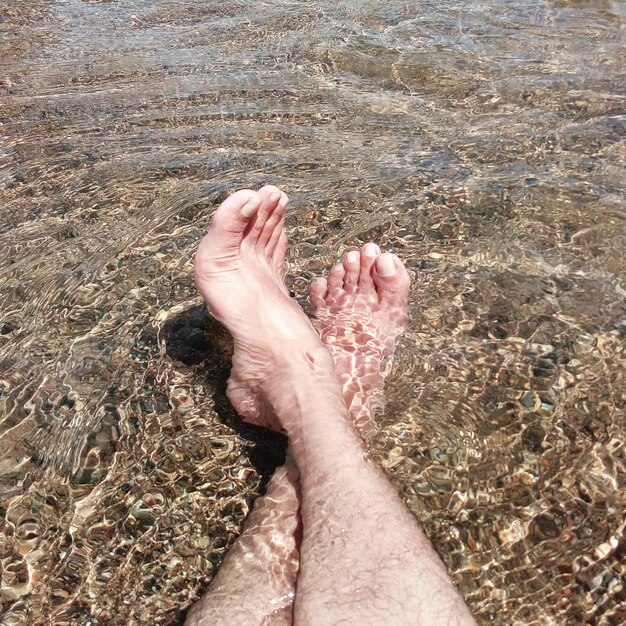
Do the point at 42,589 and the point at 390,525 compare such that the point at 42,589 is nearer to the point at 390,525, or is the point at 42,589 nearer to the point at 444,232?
the point at 390,525

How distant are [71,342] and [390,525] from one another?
1.55m

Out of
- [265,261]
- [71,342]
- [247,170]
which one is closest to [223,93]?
[247,170]

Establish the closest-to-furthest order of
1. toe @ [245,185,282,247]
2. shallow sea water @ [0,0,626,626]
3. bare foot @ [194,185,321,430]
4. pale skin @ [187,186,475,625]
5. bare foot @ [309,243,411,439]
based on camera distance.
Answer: pale skin @ [187,186,475,625] < shallow sea water @ [0,0,626,626] < bare foot @ [194,185,321,430] < bare foot @ [309,243,411,439] < toe @ [245,185,282,247]

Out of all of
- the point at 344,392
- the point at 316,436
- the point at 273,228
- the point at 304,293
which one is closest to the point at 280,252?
the point at 273,228

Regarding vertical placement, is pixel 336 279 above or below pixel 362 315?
above

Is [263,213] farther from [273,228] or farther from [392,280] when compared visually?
[392,280]

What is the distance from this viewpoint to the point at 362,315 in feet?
9.20

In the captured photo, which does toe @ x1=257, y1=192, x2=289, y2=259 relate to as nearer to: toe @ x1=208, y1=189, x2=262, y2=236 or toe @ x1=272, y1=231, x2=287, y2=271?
toe @ x1=272, y1=231, x2=287, y2=271

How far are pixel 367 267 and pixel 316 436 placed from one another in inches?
42.4

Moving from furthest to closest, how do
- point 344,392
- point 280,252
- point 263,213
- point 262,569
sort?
point 280,252, point 263,213, point 344,392, point 262,569

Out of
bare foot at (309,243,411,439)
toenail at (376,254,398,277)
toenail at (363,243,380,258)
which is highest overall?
toenail at (363,243,380,258)

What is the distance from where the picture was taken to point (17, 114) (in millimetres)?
4414

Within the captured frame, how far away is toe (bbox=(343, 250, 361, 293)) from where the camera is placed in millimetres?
2861

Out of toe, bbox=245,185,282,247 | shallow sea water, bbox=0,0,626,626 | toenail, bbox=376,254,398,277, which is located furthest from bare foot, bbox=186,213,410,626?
toe, bbox=245,185,282,247
